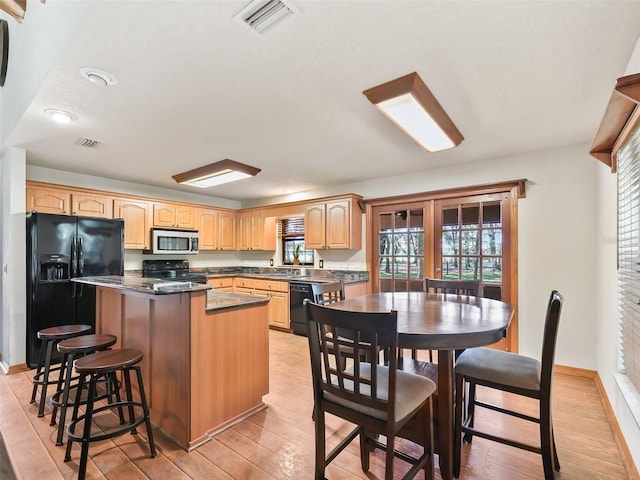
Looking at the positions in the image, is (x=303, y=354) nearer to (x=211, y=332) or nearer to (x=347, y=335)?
(x=211, y=332)

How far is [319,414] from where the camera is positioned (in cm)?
155

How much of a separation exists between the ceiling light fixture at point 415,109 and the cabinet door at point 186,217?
411cm

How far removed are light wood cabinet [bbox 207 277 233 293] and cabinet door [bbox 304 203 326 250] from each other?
1613 millimetres

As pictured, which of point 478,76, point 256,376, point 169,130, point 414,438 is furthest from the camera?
point 169,130

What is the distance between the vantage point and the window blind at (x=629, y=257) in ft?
5.82

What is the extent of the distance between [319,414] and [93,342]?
1.76m

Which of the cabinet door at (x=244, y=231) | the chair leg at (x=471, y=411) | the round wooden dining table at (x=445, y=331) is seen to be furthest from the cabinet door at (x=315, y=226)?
the chair leg at (x=471, y=411)

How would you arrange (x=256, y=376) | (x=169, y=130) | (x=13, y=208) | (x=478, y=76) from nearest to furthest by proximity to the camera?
(x=478, y=76) → (x=256, y=376) → (x=169, y=130) → (x=13, y=208)

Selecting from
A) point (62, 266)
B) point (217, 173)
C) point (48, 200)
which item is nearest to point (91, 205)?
point (48, 200)

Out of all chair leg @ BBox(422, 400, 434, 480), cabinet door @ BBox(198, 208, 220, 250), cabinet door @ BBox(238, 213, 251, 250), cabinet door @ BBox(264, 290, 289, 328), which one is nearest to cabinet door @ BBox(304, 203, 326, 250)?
cabinet door @ BBox(264, 290, 289, 328)

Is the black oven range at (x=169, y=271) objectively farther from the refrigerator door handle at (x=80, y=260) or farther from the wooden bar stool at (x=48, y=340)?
the wooden bar stool at (x=48, y=340)

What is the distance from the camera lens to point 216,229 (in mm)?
5906

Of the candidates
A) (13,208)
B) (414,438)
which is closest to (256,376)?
(414,438)

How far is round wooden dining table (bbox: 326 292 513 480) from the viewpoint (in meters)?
1.47
